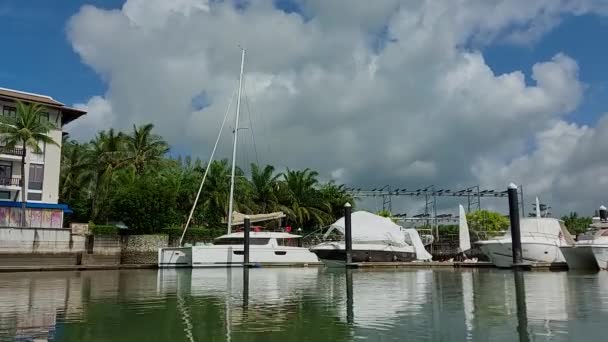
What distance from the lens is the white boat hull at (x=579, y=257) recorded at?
3672 centimetres

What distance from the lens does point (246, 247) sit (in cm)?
4050

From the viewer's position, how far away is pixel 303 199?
64938 millimetres

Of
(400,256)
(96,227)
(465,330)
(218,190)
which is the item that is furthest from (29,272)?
(465,330)

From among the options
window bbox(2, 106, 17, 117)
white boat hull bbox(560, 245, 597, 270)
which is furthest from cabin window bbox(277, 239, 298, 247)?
window bbox(2, 106, 17, 117)

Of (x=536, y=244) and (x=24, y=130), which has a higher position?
(x=24, y=130)

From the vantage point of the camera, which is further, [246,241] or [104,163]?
[104,163]

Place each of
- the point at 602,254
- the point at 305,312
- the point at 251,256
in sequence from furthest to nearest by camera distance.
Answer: the point at 251,256, the point at 602,254, the point at 305,312

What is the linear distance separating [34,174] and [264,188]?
22910 mm

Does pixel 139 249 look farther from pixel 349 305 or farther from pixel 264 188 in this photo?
pixel 349 305

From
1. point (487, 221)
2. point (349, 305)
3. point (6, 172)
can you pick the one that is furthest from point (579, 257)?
point (487, 221)

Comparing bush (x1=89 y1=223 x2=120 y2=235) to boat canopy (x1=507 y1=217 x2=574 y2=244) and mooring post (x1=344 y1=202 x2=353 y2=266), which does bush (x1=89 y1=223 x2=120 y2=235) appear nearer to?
mooring post (x1=344 y1=202 x2=353 y2=266)

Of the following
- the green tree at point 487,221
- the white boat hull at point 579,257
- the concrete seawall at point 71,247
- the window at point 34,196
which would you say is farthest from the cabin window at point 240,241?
the green tree at point 487,221

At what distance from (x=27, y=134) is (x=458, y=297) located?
117ft

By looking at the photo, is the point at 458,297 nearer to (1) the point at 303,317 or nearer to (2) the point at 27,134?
(1) the point at 303,317
